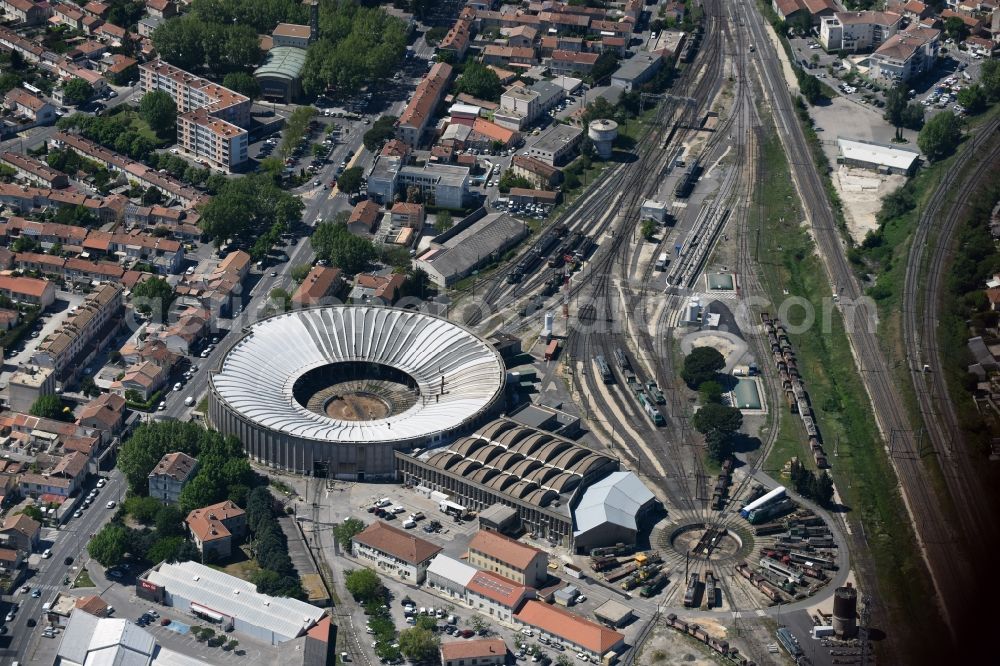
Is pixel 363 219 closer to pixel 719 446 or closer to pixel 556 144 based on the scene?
pixel 556 144

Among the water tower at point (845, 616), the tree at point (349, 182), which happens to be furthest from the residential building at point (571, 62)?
the water tower at point (845, 616)

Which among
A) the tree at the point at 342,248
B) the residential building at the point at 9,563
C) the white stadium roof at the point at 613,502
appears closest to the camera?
the residential building at the point at 9,563

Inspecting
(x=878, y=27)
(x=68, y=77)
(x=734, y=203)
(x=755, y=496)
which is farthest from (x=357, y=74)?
(x=755, y=496)

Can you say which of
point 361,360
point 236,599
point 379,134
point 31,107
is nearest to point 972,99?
point 379,134

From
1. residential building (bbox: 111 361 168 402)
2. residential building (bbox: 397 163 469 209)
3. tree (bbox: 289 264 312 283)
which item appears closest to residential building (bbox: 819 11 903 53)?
residential building (bbox: 397 163 469 209)

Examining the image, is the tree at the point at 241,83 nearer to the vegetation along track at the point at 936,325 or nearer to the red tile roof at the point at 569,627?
the vegetation along track at the point at 936,325

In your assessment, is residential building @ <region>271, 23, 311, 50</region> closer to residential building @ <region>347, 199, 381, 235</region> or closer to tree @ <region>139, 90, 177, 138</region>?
tree @ <region>139, 90, 177, 138</region>
